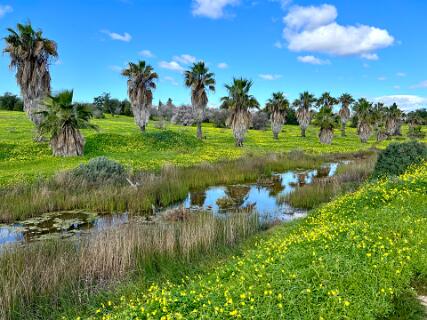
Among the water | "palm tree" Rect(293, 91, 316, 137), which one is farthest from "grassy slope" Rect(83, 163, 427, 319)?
"palm tree" Rect(293, 91, 316, 137)

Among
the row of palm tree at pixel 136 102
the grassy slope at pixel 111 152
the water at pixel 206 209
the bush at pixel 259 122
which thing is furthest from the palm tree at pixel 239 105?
the bush at pixel 259 122

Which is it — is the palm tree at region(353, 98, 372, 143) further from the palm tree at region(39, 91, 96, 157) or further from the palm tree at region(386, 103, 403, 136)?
the palm tree at region(39, 91, 96, 157)

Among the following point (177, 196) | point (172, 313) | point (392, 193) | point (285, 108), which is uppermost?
point (285, 108)

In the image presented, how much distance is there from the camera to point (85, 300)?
8.02 meters

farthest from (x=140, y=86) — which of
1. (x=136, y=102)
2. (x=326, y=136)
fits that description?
(x=326, y=136)

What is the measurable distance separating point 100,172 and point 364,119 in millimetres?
65042

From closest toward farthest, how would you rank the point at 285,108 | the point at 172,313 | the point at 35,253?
the point at 172,313, the point at 35,253, the point at 285,108

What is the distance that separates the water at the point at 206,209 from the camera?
524 inches

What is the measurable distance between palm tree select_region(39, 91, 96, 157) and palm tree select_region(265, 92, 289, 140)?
4135cm

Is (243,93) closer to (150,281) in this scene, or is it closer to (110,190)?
(110,190)

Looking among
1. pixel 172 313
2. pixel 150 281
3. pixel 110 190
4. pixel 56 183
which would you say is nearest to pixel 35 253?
pixel 150 281

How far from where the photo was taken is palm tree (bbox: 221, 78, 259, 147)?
1795 inches

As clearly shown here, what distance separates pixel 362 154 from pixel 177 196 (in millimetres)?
36667

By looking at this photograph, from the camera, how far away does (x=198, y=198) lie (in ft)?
66.9
